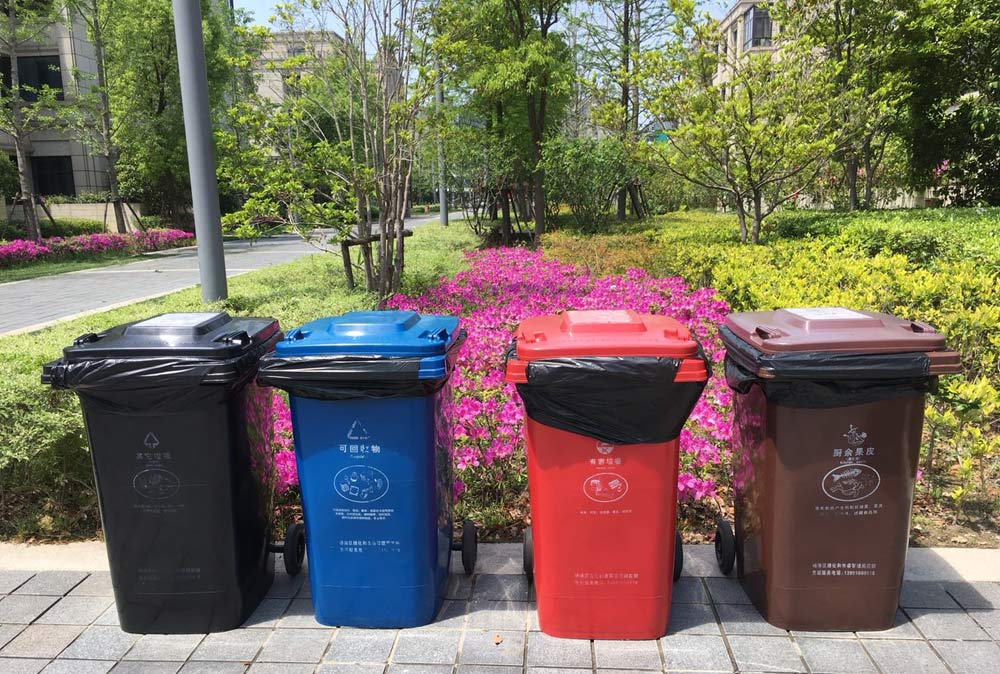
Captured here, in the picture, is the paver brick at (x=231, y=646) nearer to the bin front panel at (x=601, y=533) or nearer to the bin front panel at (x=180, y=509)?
the bin front panel at (x=180, y=509)

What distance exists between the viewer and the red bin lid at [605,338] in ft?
7.68

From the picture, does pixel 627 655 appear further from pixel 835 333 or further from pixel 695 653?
pixel 835 333

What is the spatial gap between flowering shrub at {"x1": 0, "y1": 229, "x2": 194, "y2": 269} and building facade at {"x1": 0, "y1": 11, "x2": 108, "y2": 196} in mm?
8159

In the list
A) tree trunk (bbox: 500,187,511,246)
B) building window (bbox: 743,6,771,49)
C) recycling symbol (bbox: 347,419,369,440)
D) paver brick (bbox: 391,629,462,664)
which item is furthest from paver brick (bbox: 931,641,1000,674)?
building window (bbox: 743,6,771,49)

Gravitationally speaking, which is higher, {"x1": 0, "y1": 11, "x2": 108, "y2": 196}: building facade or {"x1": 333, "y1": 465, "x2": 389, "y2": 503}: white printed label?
{"x1": 0, "y1": 11, "x2": 108, "y2": 196}: building facade

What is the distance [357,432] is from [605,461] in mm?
897

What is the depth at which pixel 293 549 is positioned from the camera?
9.83 feet

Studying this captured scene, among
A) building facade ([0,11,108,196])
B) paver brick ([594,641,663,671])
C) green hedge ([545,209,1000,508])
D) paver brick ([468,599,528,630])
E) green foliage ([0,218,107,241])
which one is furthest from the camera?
building facade ([0,11,108,196])

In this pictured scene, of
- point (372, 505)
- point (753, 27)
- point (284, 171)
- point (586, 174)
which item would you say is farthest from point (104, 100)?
point (753, 27)

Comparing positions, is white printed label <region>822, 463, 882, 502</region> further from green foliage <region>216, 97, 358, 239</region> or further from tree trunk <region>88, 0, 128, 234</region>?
tree trunk <region>88, 0, 128, 234</region>

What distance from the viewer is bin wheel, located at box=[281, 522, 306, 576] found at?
2971 millimetres

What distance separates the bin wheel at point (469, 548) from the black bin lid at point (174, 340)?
Result: 118 centimetres

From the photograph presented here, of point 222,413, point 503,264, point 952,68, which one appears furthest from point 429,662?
point 952,68

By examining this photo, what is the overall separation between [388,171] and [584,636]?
20.6 feet
